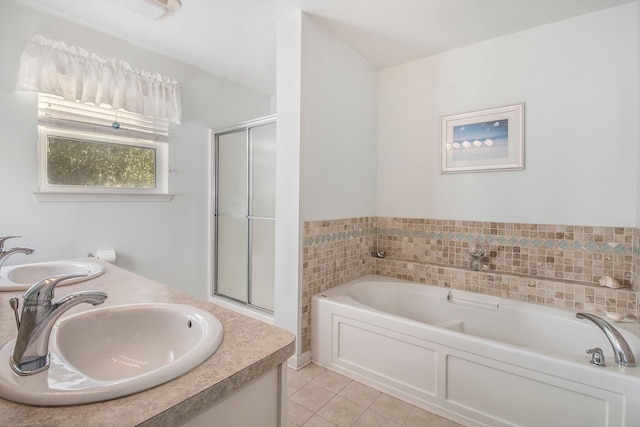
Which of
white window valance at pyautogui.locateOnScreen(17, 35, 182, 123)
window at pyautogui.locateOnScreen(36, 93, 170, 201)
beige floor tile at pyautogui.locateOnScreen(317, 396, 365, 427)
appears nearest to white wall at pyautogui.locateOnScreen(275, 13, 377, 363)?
beige floor tile at pyautogui.locateOnScreen(317, 396, 365, 427)

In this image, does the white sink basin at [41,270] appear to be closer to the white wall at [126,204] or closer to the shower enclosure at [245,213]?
the white wall at [126,204]

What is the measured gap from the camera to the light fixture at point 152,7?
6.02 feet

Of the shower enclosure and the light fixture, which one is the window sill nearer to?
the shower enclosure

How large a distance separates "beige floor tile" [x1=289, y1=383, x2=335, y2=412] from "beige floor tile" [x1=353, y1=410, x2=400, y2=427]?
0.24m

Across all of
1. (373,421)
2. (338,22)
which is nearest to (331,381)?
(373,421)

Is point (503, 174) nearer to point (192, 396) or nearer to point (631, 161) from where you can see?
point (631, 161)

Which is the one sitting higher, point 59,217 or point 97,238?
point 59,217

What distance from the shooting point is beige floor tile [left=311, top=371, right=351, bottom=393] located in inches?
76.2

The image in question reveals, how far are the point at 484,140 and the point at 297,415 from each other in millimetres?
2360

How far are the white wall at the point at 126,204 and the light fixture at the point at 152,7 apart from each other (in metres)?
0.65

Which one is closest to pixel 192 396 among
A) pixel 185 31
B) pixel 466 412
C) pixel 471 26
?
pixel 466 412

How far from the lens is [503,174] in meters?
2.33

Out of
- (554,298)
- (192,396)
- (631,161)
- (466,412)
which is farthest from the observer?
(554,298)

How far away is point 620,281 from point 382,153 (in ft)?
6.44
